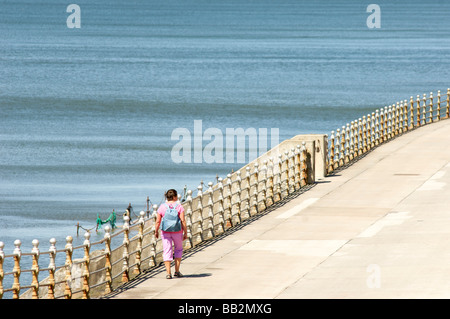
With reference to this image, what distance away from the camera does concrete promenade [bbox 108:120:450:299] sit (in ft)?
55.6

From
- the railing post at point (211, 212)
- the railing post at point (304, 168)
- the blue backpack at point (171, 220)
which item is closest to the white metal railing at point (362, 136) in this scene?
the railing post at point (304, 168)

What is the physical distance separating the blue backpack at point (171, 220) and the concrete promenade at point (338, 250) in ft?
3.16

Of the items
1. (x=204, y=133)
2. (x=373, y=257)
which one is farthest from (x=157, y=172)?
(x=373, y=257)

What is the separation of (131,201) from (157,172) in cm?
1019

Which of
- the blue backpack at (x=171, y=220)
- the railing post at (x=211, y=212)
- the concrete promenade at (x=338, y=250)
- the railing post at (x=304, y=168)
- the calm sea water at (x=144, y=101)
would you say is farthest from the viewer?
the calm sea water at (x=144, y=101)

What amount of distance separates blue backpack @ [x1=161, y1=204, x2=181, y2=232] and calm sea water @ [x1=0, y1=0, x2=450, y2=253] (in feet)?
71.1

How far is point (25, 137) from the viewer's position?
74250 mm

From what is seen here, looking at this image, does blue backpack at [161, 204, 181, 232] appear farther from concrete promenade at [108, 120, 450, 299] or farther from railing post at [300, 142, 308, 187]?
railing post at [300, 142, 308, 187]

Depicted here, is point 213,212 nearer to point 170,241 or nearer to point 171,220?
point 170,241

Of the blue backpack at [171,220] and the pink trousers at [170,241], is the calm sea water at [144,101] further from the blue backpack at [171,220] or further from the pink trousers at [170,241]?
the blue backpack at [171,220]

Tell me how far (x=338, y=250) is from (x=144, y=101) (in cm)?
7869

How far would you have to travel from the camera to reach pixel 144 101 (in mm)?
97750

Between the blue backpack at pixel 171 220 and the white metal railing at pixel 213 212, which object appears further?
the white metal railing at pixel 213 212

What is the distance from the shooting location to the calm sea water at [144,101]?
52.8 metres
